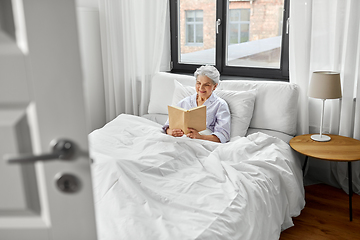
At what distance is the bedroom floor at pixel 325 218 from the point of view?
2.16 metres

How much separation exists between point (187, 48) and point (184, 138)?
159cm

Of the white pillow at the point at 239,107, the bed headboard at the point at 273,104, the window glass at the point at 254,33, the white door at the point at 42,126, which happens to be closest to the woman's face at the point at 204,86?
the white pillow at the point at 239,107

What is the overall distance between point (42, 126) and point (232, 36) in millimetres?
2663

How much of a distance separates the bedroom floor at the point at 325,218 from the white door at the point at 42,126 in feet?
5.21

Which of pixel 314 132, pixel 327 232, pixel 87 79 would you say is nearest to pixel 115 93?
pixel 87 79

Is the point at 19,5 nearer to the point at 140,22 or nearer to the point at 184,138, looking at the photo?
the point at 184,138

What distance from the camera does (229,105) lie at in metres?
2.64

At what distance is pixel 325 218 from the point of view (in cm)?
234

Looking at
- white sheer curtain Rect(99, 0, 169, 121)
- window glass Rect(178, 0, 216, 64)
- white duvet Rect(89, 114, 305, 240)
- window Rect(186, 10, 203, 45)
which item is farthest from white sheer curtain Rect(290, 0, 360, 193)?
white sheer curtain Rect(99, 0, 169, 121)

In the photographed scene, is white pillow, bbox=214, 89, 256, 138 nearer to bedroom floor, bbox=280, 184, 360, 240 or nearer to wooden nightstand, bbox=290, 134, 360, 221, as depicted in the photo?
wooden nightstand, bbox=290, 134, 360, 221

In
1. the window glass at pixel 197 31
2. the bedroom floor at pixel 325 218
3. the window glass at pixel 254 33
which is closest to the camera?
the bedroom floor at pixel 325 218

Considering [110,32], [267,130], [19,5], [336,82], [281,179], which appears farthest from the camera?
[110,32]

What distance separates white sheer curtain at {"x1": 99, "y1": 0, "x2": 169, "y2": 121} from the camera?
3189mm

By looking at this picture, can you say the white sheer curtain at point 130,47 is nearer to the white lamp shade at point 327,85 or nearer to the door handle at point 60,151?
the white lamp shade at point 327,85
